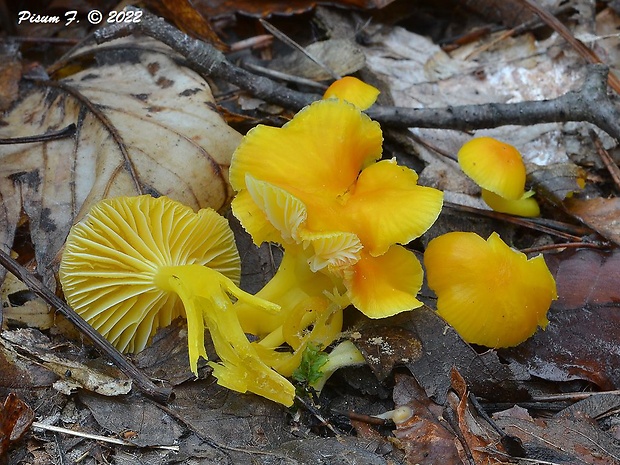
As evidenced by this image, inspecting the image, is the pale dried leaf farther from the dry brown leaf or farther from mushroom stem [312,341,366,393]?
mushroom stem [312,341,366,393]

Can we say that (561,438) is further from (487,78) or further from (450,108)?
(487,78)

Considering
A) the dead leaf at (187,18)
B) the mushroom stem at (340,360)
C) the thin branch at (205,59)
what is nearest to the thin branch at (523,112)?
the thin branch at (205,59)

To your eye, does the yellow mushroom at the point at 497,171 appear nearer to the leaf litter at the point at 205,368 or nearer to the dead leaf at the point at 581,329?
the leaf litter at the point at 205,368

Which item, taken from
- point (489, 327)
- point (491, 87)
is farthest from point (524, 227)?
point (491, 87)

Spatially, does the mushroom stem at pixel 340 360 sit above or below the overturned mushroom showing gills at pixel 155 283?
below

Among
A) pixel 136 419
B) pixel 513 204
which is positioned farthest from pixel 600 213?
pixel 136 419

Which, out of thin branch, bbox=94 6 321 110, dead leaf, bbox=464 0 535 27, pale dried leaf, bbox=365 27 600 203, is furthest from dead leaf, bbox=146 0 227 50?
dead leaf, bbox=464 0 535 27

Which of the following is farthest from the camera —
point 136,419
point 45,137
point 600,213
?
point 600,213

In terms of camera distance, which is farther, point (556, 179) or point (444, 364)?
point (556, 179)
